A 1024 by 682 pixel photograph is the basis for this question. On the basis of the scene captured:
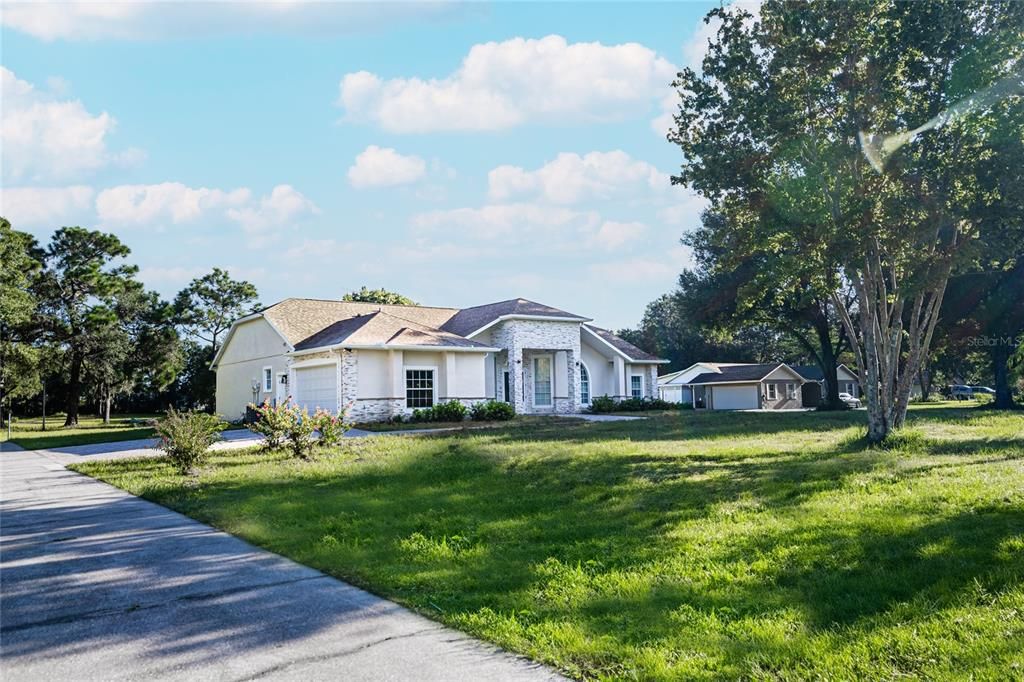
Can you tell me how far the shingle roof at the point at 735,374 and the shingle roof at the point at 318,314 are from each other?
26108 mm

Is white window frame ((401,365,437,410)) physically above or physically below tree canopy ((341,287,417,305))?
below

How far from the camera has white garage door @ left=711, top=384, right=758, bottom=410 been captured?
172 ft

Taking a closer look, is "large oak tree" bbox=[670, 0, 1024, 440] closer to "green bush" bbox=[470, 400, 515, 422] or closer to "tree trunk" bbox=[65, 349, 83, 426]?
"green bush" bbox=[470, 400, 515, 422]

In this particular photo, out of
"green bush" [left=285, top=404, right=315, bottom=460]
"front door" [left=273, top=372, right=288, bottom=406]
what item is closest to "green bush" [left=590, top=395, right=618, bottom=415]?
"front door" [left=273, top=372, right=288, bottom=406]

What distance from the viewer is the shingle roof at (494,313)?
30516 mm

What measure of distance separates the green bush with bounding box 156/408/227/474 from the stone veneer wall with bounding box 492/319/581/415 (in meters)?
16.4

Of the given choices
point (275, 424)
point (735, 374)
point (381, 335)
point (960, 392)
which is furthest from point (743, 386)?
point (275, 424)

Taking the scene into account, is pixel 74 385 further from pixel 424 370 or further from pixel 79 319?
pixel 424 370

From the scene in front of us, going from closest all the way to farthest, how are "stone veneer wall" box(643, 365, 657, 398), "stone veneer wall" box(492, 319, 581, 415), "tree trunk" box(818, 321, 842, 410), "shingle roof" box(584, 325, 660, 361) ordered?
1. "stone veneer wall" box(492, 319, 581, 415)
2. "shingle roof" box(584, 325, 660, 361)
3. "stone veneer wall" box(643, 365, 657, 398)
4. "tree trunk" box(818, 321, 842, 410)

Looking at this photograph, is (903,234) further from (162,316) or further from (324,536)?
(162,316)

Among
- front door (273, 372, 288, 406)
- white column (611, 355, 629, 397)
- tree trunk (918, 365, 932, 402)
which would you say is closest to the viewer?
front door (273, 372, 288, 406)

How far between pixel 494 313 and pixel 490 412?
5726mm

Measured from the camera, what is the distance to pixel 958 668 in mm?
4000

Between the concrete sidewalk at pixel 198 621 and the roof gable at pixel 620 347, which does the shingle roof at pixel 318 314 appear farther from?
the concrete sidewalk at pixel 198 621
